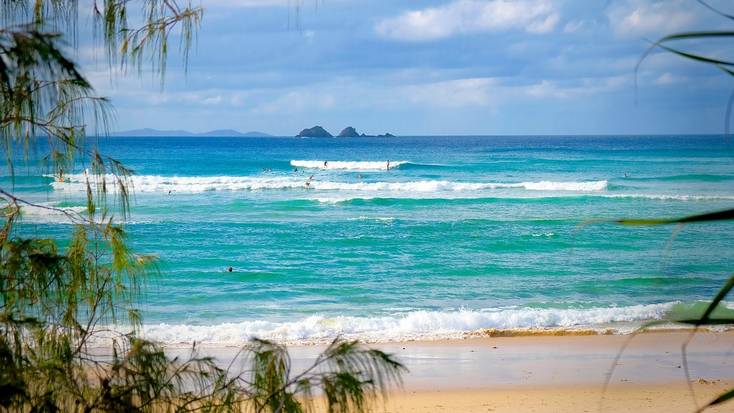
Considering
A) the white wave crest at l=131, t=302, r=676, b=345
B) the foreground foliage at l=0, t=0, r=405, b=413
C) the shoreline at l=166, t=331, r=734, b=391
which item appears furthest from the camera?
the white wave crest at l=131, t=302, r=676, b=345

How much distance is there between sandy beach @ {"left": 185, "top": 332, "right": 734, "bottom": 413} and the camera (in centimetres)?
687

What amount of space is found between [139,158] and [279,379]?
169ft

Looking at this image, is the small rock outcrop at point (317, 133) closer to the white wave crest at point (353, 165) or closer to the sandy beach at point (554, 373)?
the white wave crest at point (353, 165)

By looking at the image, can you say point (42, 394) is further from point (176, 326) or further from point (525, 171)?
point (525, 171)

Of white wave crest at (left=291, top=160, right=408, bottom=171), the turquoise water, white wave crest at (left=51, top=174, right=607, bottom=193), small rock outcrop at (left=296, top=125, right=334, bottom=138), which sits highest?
small rock outcrop at (left=296, top=125, right=334, bottom=138)

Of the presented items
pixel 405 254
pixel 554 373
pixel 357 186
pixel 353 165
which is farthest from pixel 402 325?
pixel 353 165

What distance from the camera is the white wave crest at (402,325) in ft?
31.1

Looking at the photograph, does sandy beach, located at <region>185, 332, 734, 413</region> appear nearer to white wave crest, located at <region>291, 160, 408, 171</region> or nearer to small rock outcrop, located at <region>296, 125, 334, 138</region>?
white wave crest, located at <region>291, 160, 408, 171</region>

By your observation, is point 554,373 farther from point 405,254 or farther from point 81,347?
point 405,254

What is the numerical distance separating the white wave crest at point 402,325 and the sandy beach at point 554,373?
0.58 metres

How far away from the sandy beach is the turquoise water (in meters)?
0.84

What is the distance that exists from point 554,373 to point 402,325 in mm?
2686

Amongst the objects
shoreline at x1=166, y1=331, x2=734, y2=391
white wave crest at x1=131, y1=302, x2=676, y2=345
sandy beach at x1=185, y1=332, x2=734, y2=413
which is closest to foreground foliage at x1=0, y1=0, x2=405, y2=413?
sandy beach at x1=185, y1=332, x2=734, y2=413

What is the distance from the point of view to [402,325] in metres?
10.1
